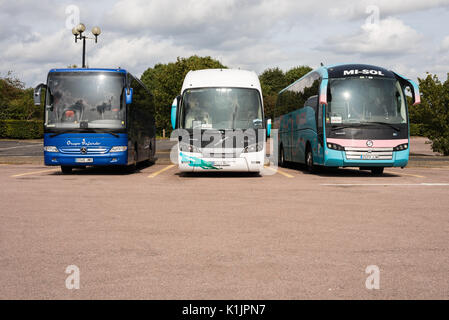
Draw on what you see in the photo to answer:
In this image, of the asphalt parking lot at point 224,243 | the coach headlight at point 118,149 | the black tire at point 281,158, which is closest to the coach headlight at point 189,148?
the coach headlight at point 118,149

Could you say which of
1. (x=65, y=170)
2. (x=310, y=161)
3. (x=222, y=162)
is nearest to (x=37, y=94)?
(x=65, y=170)

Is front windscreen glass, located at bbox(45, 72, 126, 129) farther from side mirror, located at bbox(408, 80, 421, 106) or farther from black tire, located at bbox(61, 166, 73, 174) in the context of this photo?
side mirror, located at bbox(408, 80, 421, 106)

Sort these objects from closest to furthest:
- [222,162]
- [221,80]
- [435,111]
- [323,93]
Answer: [222,162] < [323,93] < [221,80] < [435,111]

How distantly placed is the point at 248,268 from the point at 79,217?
405cm

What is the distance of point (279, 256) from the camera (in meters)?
5.84

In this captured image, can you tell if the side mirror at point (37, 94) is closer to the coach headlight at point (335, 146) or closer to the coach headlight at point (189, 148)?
the coach headlight at point (189, 148)

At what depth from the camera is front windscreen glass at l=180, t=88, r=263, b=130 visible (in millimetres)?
16391

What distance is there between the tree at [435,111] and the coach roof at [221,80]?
12.6 meters

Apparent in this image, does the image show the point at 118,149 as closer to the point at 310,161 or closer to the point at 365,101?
the point at 310,161

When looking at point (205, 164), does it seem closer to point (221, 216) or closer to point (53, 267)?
point (221, 216)

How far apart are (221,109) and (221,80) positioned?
996 mm

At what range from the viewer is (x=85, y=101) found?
17.2 m
